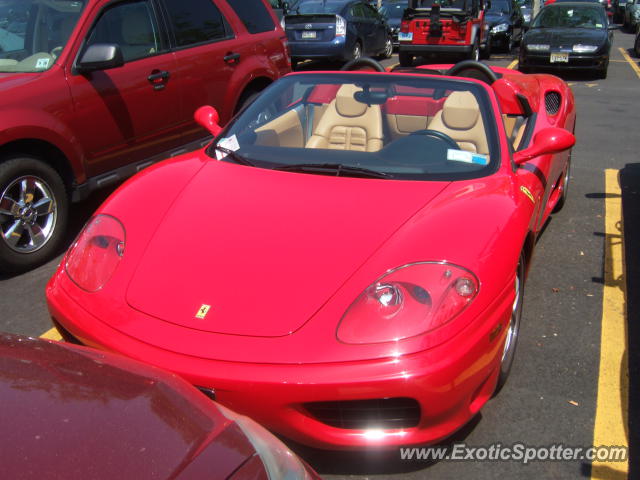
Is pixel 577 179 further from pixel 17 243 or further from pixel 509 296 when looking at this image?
pixel 17 243

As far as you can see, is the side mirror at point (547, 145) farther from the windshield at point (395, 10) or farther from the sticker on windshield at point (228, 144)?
the windshield at point (395, 10)

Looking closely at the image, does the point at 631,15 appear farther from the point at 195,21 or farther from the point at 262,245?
the point at 262,245

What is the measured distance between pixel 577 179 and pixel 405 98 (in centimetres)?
321

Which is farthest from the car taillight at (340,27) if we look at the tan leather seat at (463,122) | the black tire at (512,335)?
the black tire at (512,335)

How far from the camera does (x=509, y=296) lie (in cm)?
273

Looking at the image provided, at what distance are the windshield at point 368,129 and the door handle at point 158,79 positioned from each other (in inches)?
61.8

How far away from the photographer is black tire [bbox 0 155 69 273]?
4449 millimetres

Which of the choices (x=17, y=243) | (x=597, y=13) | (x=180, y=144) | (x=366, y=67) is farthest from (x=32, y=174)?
(x=597, y=13)

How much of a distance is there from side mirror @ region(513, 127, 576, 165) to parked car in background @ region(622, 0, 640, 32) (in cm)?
2476

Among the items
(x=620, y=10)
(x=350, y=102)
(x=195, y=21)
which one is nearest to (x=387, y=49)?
(x=195, y=21)

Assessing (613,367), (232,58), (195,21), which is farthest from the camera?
(232,58)

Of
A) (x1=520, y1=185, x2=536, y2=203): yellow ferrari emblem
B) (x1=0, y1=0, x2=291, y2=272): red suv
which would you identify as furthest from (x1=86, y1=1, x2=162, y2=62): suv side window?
(x1=520, y1=185, x2=536, y2=203): yellow ferrari emblem

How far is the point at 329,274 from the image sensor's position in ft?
8.68

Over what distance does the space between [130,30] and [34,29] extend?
71 centimetres
